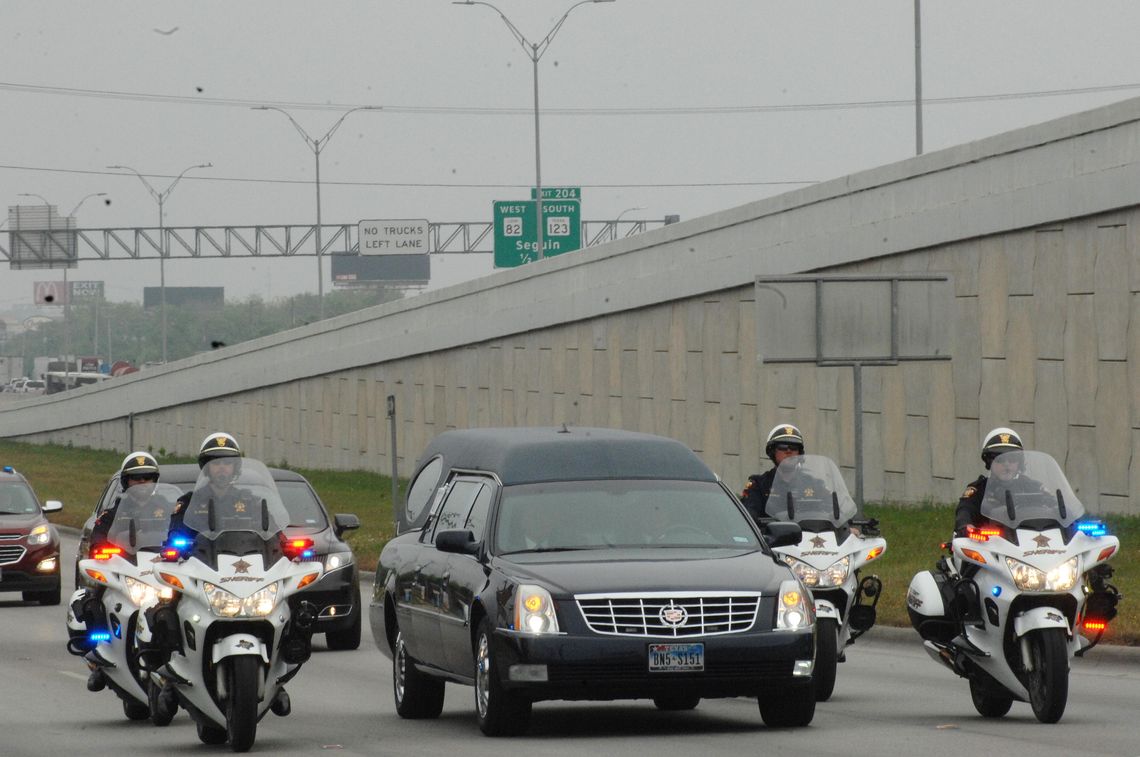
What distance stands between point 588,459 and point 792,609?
1825 mm

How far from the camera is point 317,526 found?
1925 cm

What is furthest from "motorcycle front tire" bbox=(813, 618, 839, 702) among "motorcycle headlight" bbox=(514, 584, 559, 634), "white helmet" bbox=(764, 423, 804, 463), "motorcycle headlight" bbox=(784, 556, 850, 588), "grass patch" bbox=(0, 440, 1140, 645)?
"grass patch" bbox=(0, 440, 1140, 645)

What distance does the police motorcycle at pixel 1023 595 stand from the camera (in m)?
11.4

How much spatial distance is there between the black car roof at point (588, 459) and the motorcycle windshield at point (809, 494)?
1300 mm

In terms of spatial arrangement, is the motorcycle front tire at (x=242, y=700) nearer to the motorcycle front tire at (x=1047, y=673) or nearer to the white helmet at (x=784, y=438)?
the motorcycle front tire at (x=1047, y=673)

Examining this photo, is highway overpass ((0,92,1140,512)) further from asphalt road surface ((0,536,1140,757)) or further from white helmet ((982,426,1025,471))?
white helmet ((982,426,1025,471))

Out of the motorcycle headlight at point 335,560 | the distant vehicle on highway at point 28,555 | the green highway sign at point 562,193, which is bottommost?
the distant vehicle on highway at point 28,555

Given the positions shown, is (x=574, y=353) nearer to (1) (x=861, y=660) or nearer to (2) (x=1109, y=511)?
(2) (x=1109, y=511)

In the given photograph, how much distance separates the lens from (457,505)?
1319 cm

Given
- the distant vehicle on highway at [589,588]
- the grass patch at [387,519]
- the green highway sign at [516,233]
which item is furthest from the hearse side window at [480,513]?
the green highway sign at [516,233]

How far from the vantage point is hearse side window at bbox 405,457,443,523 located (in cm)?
1427

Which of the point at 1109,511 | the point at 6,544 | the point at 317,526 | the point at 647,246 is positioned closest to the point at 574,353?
the point at 647,246

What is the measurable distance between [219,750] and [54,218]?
10195 centimetres

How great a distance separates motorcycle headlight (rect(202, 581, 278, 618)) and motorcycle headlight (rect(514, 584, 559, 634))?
128cm
